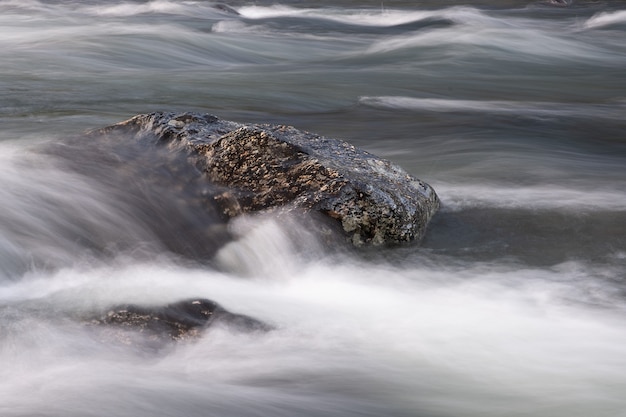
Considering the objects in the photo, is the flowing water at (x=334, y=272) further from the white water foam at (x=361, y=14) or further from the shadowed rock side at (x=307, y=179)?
the white water foam at (x=361, y=14)

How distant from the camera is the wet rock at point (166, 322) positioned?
3.48 meters

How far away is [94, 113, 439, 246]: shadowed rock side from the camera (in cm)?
438


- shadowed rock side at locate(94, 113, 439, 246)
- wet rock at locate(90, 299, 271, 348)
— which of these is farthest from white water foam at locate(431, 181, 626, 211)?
wet rock at locate(90, 299, 271, 348)

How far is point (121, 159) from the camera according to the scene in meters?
5.18

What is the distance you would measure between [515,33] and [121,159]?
10275 mm

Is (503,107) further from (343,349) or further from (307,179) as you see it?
(343,349)

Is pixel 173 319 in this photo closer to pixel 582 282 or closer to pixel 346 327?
pixel 346 327

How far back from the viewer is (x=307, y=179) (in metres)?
4.46

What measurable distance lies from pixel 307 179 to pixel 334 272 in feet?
1.55

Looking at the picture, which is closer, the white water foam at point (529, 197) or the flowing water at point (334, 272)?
the flowing water at point (334, 272)

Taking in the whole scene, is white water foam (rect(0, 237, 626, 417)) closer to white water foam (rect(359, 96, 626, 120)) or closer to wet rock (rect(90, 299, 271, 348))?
wet rock (rect(90, 299, 271, 348))

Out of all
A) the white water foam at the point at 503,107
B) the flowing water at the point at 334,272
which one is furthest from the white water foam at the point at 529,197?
the white water foam at the point at 503,107

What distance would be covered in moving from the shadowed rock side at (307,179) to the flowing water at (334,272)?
114mm

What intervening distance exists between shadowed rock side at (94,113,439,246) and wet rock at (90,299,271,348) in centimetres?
83
